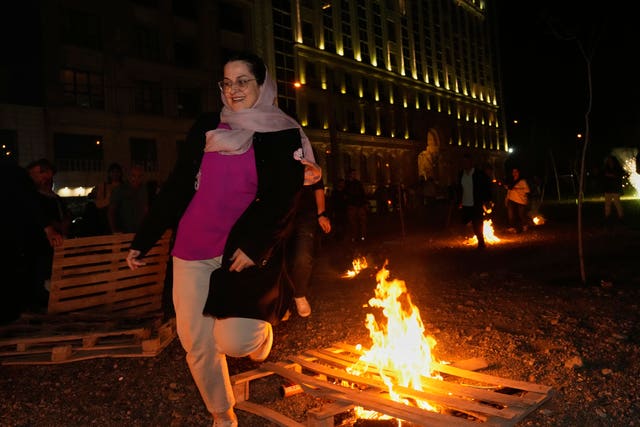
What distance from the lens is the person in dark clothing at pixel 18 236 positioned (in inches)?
198

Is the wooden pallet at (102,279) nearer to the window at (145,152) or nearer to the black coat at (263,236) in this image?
the black coat at (263,236)

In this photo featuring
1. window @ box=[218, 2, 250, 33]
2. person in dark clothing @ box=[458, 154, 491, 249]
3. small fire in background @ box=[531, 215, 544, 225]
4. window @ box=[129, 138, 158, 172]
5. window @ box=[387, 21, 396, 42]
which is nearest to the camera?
person in dark clothing @ box=[458, 154, 491, 249]

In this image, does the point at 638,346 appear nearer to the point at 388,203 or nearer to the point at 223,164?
the point at 223,164

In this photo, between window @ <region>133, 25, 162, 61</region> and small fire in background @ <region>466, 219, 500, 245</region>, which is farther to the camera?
window @ <region>133, 25, 162, 61</region>

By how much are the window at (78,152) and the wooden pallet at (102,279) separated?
2302 centimetres

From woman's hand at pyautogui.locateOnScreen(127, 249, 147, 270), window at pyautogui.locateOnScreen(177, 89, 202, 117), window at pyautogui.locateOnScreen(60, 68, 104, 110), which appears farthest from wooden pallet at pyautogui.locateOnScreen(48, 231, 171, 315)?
window at pyautogui.locateOnScreen(177, 89, 202, 117)

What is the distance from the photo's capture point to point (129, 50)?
95.9ft

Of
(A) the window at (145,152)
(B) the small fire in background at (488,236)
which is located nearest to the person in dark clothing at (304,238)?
(B) the small fire in background at (488,236)

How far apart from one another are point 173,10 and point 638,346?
3295 centimetres

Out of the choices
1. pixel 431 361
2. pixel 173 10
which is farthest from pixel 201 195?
pixel 173 10

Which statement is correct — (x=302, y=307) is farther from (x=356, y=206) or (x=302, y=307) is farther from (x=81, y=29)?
(x=81, y=29)

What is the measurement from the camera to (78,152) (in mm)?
26609

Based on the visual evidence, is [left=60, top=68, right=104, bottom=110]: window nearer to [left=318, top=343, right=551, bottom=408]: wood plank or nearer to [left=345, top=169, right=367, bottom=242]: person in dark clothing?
[left=345, top=169, right=367, bottom=242]: person in dark clothing

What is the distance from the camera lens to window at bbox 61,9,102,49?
26594 millimetres
